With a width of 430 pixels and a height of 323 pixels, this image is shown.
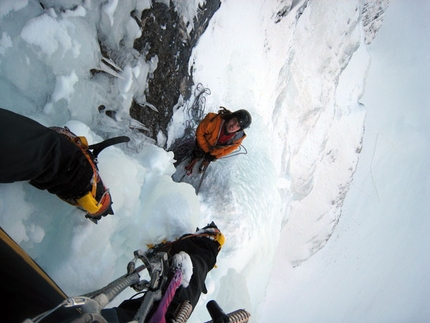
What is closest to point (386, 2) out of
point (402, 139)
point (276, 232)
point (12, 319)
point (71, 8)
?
point (402, 139)

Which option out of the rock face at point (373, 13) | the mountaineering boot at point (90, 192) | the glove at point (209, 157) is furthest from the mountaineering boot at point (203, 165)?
the rock face at point (373, 13)

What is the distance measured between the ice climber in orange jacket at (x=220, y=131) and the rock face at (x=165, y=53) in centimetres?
37

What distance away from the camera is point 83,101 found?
187 cm

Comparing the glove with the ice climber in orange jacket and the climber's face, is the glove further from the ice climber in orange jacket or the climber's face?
the climber's face

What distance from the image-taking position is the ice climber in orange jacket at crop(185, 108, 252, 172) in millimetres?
2453

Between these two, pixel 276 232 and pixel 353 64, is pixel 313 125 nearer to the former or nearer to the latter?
pixel 353 64

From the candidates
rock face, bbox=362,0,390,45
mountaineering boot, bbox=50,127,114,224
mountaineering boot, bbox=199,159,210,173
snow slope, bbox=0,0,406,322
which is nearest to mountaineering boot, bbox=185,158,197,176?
mountaineering boot, bbox=199,159,210,173

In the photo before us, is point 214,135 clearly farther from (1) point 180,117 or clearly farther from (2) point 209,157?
(1) point 180,117

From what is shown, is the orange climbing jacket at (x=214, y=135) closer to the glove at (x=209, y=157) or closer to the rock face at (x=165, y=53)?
the glove at (x=209, y=157)

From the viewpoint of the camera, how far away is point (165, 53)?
241 cm

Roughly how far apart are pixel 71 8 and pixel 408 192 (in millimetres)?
11242

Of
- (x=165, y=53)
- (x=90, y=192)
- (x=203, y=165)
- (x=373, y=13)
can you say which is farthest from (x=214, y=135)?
(x=373, y=13)

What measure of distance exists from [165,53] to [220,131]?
77 centimetres

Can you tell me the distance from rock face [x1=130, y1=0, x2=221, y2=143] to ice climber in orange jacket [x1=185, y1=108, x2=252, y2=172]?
0.37 m
